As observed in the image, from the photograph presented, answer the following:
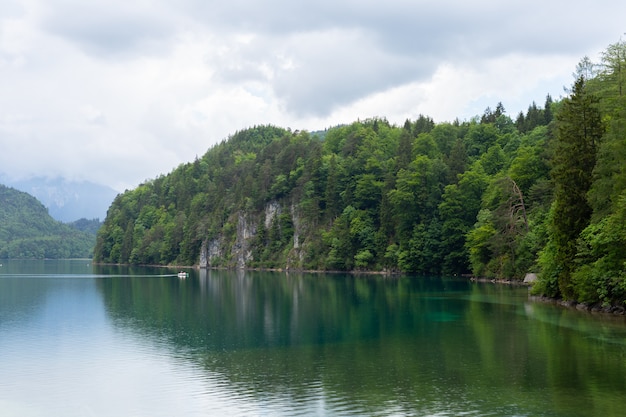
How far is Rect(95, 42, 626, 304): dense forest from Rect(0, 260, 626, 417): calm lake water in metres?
7.44

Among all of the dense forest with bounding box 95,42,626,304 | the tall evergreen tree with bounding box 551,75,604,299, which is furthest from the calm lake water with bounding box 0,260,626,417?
the dense forest with bounding box 95,42,626,304

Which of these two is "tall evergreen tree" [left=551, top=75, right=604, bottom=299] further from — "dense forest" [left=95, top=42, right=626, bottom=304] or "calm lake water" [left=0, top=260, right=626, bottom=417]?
"calm lake water" [left=0, top=260, right=626, bottom=417]

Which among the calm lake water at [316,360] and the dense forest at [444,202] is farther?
the dense forest at [444,202]

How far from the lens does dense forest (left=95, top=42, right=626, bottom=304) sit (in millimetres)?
50431

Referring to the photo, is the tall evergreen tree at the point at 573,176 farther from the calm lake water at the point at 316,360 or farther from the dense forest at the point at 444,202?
the calm lake water at the point at 316,360

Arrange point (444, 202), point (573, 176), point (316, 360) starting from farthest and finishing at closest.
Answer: point (444, 202) < point (573, 176) < point (316, 360)

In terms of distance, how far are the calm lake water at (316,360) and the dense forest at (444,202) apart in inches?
293

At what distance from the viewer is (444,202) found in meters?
111

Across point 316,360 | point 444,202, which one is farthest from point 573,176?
point 444,202

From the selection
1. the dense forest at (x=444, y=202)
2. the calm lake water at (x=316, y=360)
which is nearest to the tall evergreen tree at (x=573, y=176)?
the dense forest at (x=444, y=202)

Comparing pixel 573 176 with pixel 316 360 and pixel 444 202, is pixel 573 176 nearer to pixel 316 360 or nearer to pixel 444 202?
pixel 316 360

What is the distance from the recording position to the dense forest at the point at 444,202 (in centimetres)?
5043

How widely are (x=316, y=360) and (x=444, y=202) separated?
81.9m

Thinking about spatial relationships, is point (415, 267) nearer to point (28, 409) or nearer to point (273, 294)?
point (273, 294)
